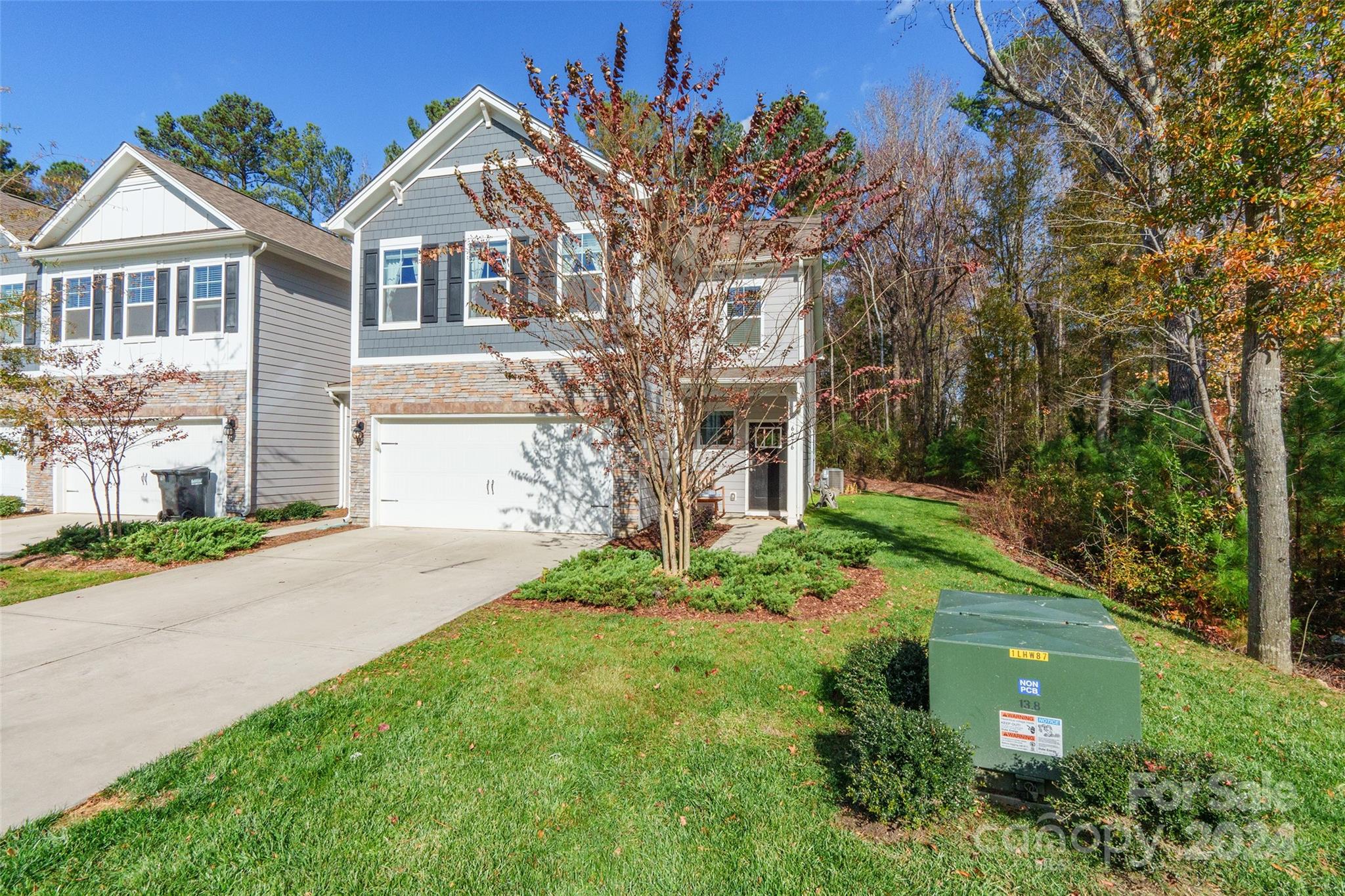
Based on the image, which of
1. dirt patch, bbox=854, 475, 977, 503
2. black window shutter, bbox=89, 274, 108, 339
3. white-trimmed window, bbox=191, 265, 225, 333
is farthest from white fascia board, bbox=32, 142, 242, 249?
dirt patch, bbox=854, 475, 977, 503

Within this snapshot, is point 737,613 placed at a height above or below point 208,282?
below

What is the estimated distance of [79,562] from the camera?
8344 millimetres

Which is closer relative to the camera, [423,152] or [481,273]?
[481,273]

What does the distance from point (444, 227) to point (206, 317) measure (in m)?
5.53

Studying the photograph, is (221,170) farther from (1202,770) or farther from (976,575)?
(1202,770)

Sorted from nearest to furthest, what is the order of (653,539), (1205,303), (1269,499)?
(1205,303), (1269,499), (653,539)

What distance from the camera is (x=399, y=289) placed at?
11.2 meters

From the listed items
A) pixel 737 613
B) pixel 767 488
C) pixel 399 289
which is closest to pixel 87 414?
pixel 399 289

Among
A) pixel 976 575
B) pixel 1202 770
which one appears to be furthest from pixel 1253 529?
pixel 1202 770

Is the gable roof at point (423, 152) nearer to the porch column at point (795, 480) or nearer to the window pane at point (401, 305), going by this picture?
the window pane at point (401, 305)

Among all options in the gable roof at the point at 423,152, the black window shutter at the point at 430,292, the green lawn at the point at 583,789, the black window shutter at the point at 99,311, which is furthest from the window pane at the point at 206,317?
the green lawn at the point at 583,789

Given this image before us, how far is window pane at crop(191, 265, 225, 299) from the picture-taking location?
39.1 ft

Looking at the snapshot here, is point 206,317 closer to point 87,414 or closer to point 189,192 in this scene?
point 189,192

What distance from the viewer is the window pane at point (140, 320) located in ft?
40.3
